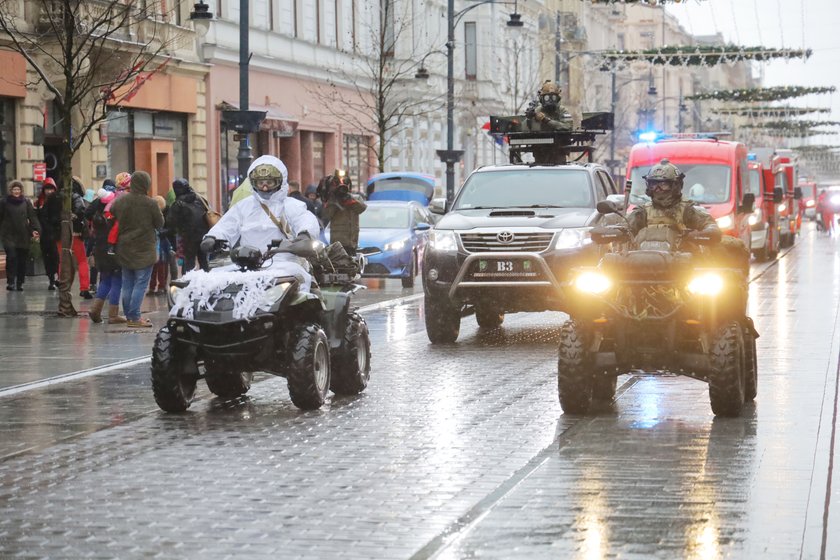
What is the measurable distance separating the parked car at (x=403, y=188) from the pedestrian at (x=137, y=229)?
88.4 ft

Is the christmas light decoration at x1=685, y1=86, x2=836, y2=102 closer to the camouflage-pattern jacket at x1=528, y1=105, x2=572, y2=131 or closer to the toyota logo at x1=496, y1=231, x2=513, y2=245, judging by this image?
the camouflage-pattern jacket at x1=528, y1=105, x2=572, y2=131

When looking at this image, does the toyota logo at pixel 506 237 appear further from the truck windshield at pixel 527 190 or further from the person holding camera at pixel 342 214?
the person holding camera at pixel 342 214

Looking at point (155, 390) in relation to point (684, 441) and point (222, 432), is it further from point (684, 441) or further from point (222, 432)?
point (684, 441)

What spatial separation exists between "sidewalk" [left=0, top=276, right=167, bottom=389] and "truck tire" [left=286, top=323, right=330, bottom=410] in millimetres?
3043

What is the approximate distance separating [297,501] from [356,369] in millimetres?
4699

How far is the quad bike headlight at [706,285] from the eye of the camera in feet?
39.2

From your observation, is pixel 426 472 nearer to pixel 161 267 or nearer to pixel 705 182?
pixel 161 267

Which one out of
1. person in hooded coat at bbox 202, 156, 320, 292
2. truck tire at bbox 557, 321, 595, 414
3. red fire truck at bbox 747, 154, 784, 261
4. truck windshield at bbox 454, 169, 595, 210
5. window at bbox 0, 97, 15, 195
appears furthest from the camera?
red fire truck at bbox 747, 154, 784, 261

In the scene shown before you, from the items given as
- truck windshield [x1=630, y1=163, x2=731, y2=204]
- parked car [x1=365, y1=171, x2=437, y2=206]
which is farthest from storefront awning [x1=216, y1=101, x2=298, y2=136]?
truck windshield [x1=630, y1=163, x2=731, y2=204]

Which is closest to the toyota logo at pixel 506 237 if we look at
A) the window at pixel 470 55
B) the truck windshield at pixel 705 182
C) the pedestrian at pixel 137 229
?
the pedestrian at pixel 137 229

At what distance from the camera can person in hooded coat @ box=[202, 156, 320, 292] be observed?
13062mm

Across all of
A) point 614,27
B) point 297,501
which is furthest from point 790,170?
point 297,501

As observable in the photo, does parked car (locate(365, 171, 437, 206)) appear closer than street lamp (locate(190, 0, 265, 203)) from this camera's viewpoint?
No

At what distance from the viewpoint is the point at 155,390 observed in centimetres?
1242
